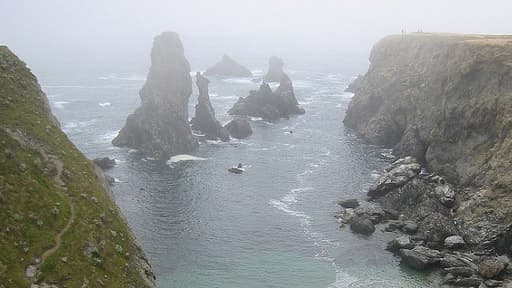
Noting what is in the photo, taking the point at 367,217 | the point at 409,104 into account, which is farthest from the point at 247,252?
the point at 409,104

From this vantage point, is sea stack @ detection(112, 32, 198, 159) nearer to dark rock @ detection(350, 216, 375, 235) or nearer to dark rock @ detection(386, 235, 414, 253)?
dark rock @ detection(350, 216, 375, 235)

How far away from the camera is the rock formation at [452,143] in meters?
83.6

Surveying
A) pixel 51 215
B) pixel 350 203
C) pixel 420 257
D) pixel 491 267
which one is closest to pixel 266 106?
pixel 350 203

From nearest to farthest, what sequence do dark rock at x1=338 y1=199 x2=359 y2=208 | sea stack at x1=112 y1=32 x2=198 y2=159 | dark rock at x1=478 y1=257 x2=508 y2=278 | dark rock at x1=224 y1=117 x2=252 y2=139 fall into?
dark rock at x1=478 y1=257 x2=508 y2=278
dark rock at x1=338 y1=199 x2=359 y2=208
sea stack at x1=112 y1=32 x2=198 y2=159
dark rock at x1=224 y1=117 x2=252 y2=139

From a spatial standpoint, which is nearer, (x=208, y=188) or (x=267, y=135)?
(x=208, y=188)

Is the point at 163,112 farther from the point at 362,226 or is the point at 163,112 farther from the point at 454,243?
the point at 454,243

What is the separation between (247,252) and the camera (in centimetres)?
8656

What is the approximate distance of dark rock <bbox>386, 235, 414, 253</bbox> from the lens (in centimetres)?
8550

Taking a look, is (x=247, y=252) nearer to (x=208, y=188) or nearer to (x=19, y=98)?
(x=208, y=188)

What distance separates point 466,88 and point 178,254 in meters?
74.0

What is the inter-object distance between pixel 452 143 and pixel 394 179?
1808 centimetres

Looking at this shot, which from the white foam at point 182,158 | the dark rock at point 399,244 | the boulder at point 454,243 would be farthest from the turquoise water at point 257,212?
the boulder at point 454,243

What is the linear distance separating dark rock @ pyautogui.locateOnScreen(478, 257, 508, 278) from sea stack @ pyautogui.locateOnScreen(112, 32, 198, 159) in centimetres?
8146

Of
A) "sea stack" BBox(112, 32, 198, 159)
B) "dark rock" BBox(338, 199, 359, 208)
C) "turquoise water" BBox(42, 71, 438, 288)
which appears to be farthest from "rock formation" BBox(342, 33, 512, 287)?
"sea stack" BBox(112, 32, 198, 159)
